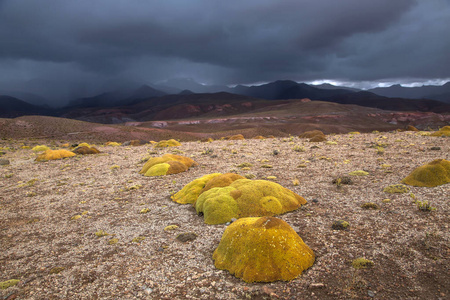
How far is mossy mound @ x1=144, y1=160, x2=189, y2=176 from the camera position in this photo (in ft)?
47.3

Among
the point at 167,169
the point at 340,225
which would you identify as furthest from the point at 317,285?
the point at 167,169

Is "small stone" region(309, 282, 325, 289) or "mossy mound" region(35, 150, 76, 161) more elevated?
"small stone" region(309, 282, 325, 289)

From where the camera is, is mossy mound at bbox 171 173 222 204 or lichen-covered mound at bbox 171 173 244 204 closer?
lichen-covered mound at bbox 171 173 244 204

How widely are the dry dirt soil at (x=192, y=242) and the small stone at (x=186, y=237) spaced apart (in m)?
0.12

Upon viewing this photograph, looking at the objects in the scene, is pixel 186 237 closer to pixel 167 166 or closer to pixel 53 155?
pixel 167 166

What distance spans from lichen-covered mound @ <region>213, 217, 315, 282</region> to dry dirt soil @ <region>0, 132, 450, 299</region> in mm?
174

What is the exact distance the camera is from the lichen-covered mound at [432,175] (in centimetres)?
878

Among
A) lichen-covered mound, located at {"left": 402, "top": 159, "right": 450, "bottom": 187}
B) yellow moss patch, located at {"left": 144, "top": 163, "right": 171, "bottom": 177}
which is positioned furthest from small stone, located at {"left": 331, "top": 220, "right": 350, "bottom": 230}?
yellow moss patch, located at {"left": 144, "top": 163, "right": 171, "bottom": 177}

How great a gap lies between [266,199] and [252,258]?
305 cm

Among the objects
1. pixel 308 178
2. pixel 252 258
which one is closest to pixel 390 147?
pixel 308 178

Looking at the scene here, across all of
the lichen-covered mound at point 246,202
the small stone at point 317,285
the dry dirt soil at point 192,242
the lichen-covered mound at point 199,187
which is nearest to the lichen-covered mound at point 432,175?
the dry dirt soil at point 192,242

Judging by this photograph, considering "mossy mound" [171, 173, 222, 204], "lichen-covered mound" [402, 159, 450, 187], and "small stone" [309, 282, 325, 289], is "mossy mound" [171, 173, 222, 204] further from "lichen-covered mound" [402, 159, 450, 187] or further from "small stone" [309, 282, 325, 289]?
"lichen-covered mound" [402, 159, 450, 187]

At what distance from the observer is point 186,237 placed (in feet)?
22.2

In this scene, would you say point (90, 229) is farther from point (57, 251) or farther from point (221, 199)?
point (221, 199)
